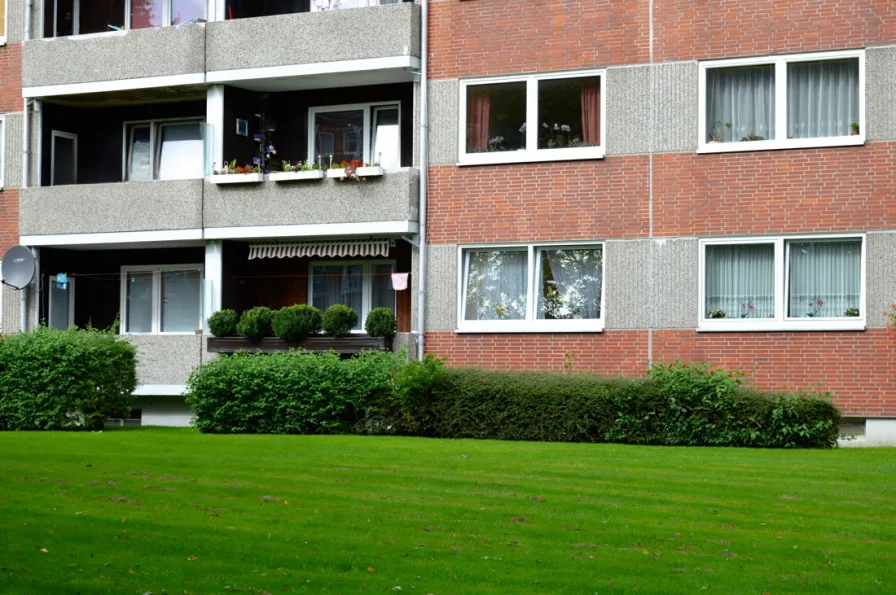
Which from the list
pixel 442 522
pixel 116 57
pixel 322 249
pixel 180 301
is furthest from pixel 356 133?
pixel 442 522

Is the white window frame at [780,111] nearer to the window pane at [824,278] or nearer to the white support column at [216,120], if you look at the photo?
the window pane at [824,278]

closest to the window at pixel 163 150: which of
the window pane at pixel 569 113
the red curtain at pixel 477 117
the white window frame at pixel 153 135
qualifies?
the white window frame at pixel 153 135

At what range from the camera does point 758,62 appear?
23281 millimetres

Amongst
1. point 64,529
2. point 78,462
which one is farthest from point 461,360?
point 64,529

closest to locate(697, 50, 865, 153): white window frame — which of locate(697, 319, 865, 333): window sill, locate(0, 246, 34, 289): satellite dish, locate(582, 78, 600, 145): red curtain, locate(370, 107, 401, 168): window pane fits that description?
locate(582, 78, 600, 145): red curtain

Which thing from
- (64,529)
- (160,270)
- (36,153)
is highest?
(36,153)

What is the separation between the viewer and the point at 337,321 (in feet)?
83.4

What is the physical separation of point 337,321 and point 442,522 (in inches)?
538

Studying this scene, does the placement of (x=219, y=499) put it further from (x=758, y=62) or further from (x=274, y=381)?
(x=758, y=62)

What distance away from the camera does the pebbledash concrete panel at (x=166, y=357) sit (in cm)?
2728

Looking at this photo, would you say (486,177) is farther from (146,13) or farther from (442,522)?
(442,522)

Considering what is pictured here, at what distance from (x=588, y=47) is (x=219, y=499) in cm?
1367

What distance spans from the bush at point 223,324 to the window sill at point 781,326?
886 cm

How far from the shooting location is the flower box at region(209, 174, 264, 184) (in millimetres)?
26531
